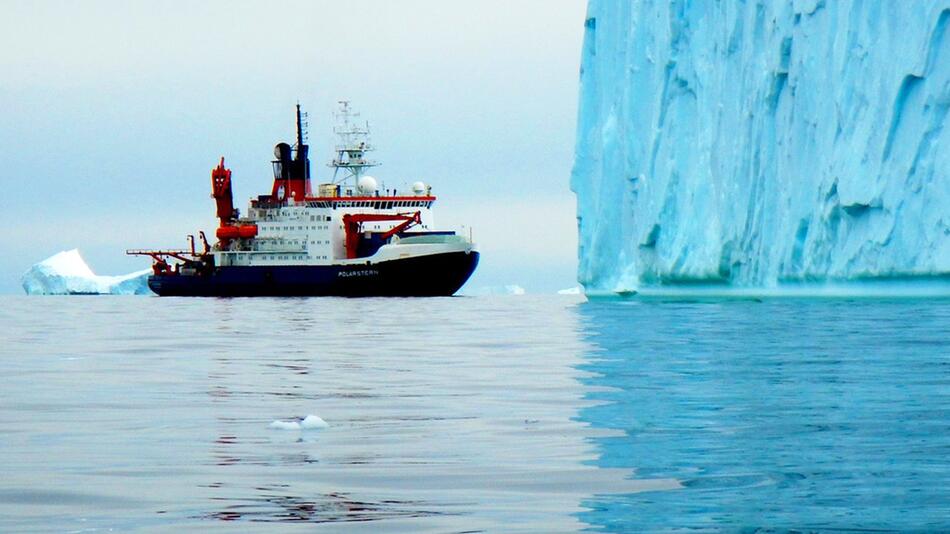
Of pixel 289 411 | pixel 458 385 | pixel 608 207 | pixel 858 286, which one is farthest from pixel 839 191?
pixel 289 411

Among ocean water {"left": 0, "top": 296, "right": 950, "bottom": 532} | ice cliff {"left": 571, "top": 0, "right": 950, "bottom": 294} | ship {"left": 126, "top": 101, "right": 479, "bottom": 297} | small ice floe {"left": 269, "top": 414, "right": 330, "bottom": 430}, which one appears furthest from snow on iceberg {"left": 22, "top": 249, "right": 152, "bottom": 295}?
small ice floe {"left": 269, "top": 414, "right": 330, "bottom": 430}

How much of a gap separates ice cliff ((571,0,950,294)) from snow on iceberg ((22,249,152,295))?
52186 millimetres

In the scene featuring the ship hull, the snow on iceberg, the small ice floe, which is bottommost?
the snow on iceberg

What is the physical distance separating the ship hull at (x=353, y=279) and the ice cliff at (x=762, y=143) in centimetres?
1645

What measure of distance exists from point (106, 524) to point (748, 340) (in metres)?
11.7

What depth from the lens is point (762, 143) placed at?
2959cm

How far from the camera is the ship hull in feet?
174

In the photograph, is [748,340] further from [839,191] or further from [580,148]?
[580,148]

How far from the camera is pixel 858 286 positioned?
2655cm

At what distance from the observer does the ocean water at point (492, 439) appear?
5.30m

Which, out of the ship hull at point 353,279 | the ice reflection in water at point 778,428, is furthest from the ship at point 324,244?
the ice reflection in water at point 778,428

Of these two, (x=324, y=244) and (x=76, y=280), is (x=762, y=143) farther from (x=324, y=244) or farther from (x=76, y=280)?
(x=76, y=280)

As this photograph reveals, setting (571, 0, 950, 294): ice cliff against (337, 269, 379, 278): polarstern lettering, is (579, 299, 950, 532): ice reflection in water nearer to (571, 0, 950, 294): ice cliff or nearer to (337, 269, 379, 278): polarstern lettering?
(571, 0, 950, 294): ice cliff

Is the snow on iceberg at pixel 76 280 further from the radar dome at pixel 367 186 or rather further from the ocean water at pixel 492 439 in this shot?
the ocean water at pixel 492 439
